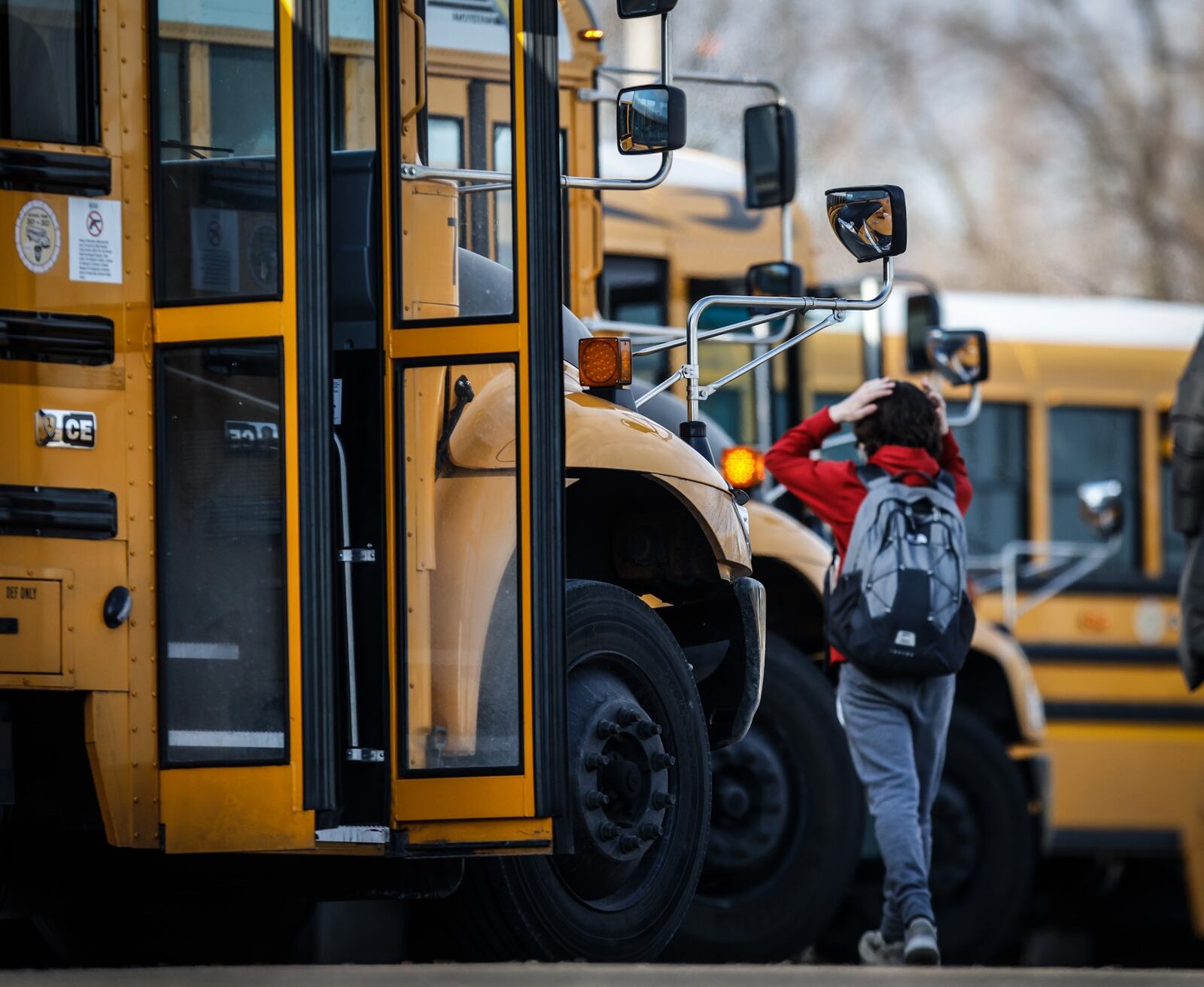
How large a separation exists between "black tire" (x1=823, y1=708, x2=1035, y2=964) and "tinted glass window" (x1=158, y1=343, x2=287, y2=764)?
14.0ft

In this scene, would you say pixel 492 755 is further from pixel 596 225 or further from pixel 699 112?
pixel 699 112

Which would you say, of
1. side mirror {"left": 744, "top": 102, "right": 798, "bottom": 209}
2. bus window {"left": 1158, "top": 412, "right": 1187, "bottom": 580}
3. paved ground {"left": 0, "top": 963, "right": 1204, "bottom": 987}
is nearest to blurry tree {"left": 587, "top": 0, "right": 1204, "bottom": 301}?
bus window {"left": 1158, "top": 412, "right": 1187, "bottom": 580}

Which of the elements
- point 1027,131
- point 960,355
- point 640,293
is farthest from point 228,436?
point 1027,131

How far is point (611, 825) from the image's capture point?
15.7ft

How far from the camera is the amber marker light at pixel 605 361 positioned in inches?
195

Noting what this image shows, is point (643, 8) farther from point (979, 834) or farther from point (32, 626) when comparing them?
point (979, 834)

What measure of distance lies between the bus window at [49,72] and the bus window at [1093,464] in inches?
295

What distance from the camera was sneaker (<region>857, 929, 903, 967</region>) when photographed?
19.7ft

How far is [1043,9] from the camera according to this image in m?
27.2

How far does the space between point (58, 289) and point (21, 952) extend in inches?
134

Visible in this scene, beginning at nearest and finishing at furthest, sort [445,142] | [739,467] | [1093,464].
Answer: [445,142] < [739,467] < [1093,464]

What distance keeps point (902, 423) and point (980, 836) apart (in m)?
2.60

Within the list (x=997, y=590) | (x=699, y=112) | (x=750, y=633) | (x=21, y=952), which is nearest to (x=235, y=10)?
(x=750, y=633)

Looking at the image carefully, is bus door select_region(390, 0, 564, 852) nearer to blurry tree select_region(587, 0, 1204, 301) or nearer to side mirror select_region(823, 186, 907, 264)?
side mirror select_region(823, 186, 907, 264)
